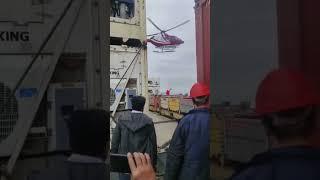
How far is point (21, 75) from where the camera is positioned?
274 cm

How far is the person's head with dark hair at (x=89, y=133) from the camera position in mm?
2170

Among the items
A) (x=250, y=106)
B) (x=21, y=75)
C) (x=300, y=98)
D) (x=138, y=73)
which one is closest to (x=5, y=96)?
(x=21, y=75)

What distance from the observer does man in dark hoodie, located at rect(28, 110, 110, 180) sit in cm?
215

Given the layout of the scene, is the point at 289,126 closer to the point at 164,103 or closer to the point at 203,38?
the point at 203,38

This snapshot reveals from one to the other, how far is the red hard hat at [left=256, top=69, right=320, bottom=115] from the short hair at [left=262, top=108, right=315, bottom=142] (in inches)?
0.9

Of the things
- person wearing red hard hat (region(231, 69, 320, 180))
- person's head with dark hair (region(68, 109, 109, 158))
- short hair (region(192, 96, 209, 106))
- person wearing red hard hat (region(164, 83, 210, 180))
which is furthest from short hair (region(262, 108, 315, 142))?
short hair (region(192, 96, 209, 106))

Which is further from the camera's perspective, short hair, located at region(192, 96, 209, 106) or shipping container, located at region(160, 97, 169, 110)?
shipping container, located at region(160, 97, 169, 110)

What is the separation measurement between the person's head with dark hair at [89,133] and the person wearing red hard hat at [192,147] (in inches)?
80.7

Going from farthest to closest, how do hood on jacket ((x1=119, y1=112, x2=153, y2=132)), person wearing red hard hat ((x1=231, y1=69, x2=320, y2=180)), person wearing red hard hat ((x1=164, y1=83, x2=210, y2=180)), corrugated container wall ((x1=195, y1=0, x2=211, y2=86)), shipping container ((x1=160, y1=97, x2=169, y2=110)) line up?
shipping container ((x1=160, y1=97, x2=169, y2=110))
hood on jacket ((x1=119, y1=112, x2=153, y2=132))
person wearing red hard hat ((x1=164, y1=83, x2=210, y2=180))
corrugated container wall ((x1=195, y1=0, x2=211, y2=86))
person wearing red hard hat ((x1=231, y1=69, x2=320, y2=180))

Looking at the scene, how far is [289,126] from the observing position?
149 cm

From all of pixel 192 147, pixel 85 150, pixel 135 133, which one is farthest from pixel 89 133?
pixel 135 133

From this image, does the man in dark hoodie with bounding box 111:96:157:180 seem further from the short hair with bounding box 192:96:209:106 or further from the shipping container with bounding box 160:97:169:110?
the shipping container with bounding box 160:97:169:110

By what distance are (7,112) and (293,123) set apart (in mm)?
1862

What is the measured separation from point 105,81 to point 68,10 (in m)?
0.51
